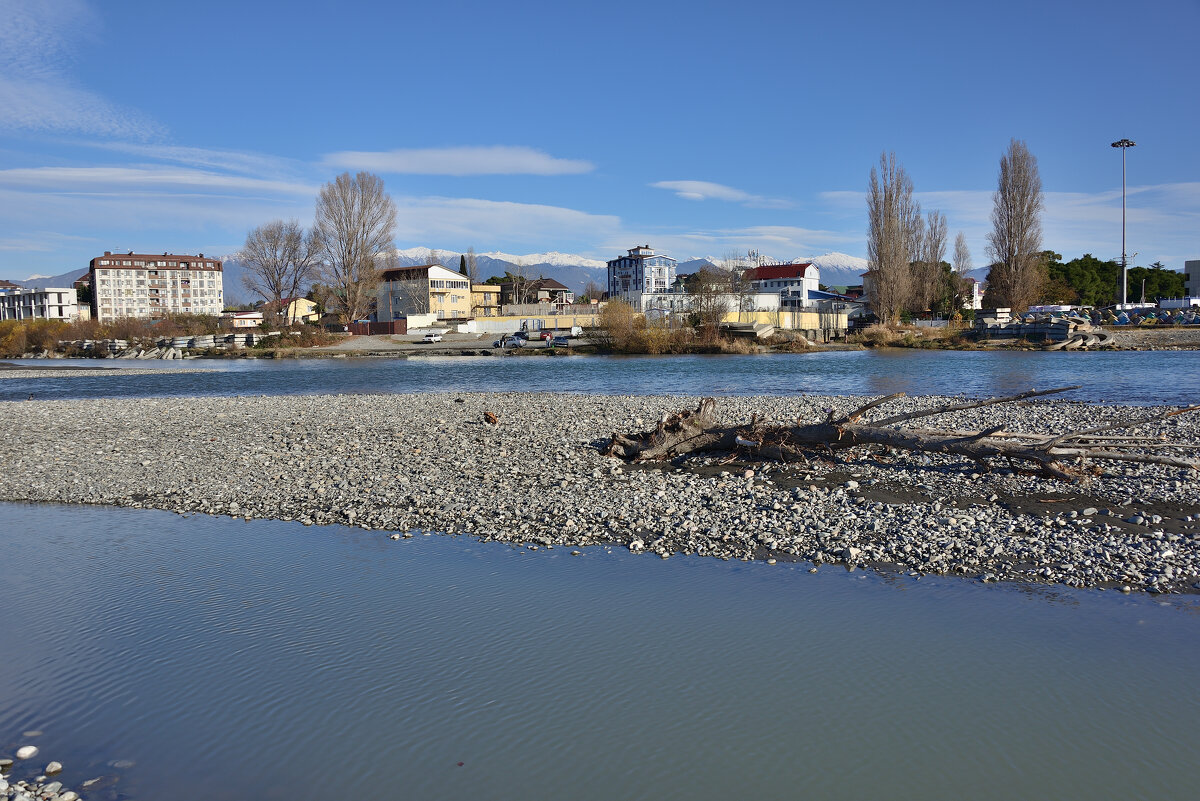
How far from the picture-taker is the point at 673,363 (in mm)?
51781

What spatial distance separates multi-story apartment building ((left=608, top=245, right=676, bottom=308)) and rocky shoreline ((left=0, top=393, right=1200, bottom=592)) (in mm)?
107547

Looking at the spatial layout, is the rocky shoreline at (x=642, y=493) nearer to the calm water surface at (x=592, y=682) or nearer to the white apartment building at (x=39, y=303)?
the calm water surface at (x=592, y=682)

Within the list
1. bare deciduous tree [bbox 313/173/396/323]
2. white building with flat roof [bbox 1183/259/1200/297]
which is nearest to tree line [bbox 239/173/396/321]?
bare deciduous tree [bbox 313/173/396/323]

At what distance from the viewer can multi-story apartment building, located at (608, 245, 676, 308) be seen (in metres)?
124

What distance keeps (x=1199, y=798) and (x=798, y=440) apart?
809 cm

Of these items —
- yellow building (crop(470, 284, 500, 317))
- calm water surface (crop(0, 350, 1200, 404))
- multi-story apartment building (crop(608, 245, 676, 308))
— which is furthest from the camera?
multi-story apartment building (crop(608, 245, 676, 308))

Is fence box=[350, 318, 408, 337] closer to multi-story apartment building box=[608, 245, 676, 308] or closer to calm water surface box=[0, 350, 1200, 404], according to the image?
A: calm water surface box=[0, 350, 1200, 404]

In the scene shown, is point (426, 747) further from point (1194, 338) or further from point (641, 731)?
point (1194, 338)

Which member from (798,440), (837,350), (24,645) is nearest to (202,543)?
(24,645)

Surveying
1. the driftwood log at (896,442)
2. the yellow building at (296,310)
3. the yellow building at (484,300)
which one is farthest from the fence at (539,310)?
the driftwood log at (896,442)

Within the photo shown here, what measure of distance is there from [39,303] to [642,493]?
17360 cm

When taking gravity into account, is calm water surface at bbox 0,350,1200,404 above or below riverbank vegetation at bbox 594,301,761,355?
below

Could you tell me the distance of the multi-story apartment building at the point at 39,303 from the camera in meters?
143

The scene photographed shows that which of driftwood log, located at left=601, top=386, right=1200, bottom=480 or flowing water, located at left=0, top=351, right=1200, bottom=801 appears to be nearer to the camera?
flowing water, located at left=0, top=351, right=1200, bottom=801
